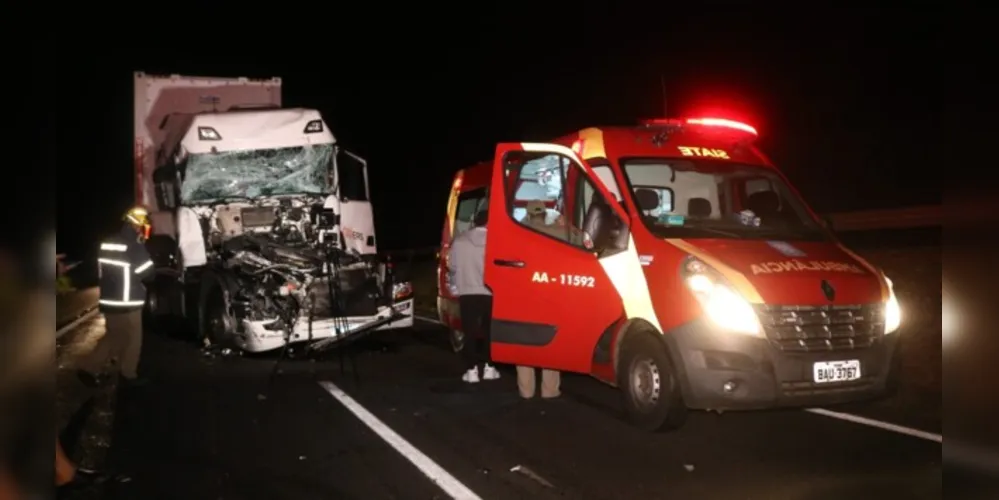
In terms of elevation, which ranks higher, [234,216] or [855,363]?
[234,216]

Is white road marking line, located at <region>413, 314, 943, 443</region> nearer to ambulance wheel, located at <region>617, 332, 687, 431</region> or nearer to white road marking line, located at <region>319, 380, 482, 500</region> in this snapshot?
ambulance wheel, located at <region>617, 332, 687, 431</region>

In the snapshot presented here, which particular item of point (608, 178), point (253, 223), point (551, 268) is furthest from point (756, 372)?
point (253, 223)

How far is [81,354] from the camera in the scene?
10875 mm

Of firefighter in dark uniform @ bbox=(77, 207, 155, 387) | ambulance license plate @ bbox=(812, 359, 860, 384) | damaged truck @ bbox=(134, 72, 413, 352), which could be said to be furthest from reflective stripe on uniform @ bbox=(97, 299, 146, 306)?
ambulance license plate @ bbox=(812, 359, 860, 384)

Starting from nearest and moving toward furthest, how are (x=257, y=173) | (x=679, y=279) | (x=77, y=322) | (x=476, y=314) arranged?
(x=679, y=279) < (x=476, y=314) < (x=257, y=173) < (x=77, y=322)

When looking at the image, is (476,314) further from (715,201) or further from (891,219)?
(891,219)

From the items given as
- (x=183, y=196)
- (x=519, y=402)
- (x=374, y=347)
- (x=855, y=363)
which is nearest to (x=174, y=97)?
(x=183, y=196)

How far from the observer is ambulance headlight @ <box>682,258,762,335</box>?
18.3ft

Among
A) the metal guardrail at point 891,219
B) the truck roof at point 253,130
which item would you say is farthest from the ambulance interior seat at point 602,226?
the truck roof at point 253,130

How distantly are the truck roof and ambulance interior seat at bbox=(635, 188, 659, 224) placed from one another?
22.7 ft

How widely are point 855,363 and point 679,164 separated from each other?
88.1 inches

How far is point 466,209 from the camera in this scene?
425 inches

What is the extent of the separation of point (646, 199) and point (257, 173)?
7.32 metres

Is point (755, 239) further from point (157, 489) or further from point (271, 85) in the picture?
point (271, 85)
